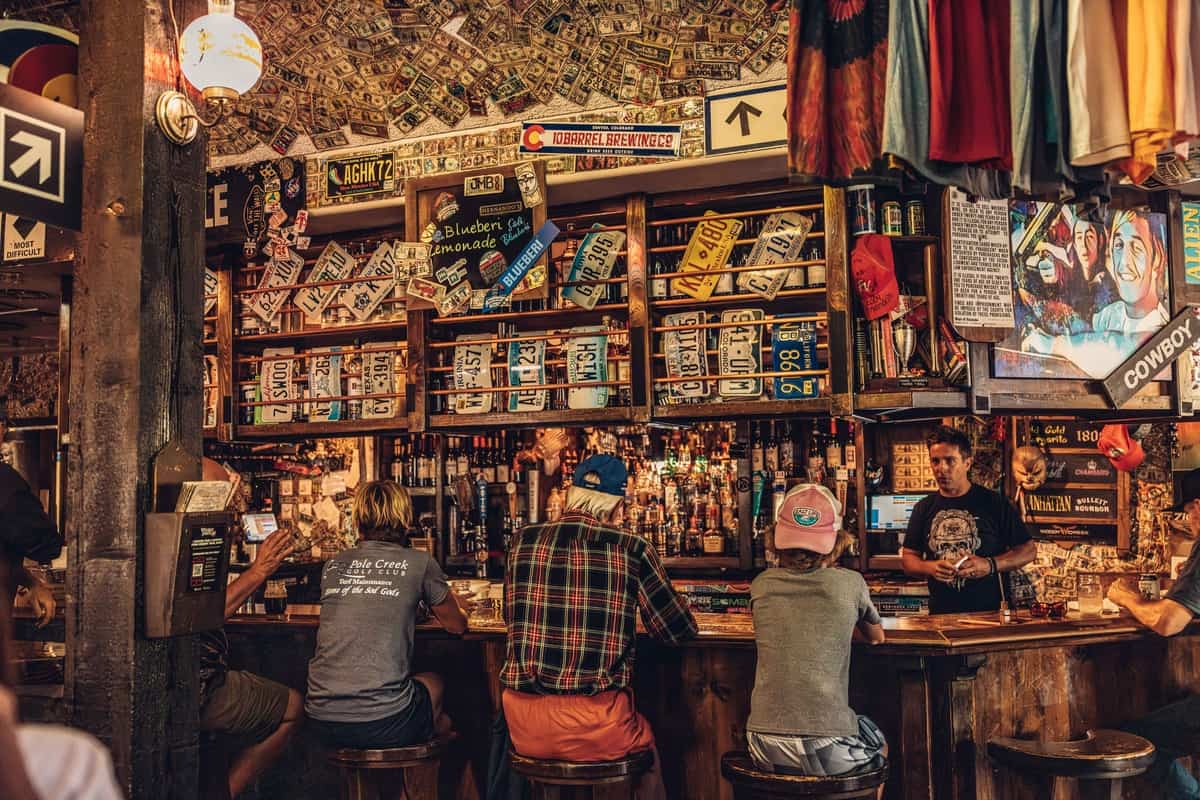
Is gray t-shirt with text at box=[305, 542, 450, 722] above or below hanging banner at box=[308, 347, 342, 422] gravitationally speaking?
below

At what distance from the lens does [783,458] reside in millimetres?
6875

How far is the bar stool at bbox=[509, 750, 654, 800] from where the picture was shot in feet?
12.6

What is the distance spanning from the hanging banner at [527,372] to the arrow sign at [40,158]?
300 centimetres

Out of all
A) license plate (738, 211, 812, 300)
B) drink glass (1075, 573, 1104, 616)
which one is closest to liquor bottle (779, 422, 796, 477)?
license plate (738, 211, 812, 300)

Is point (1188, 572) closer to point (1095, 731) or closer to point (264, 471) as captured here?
point (1095, 731)

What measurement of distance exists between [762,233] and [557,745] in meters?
2.95

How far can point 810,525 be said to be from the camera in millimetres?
3830

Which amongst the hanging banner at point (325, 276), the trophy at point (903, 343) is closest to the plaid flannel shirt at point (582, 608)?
the trophy at point (903, 343)

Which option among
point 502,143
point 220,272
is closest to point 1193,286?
point 502,143

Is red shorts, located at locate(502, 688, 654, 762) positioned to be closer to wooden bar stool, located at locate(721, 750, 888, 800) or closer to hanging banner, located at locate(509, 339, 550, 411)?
wooden bar stool, located at locate(721, 750, 888, 800)

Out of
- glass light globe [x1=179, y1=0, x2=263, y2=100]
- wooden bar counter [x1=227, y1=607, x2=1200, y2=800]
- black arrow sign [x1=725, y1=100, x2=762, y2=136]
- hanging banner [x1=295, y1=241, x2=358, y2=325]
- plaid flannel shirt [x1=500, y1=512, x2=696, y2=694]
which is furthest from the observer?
hanging banner [x1=295, y1=241, x2=358, y2=325]

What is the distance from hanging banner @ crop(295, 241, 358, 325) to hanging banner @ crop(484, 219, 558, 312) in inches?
47.7

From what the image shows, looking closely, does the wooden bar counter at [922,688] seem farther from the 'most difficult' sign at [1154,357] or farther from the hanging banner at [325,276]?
the hanging banner at [325,276]

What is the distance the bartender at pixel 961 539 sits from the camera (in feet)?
17.0
